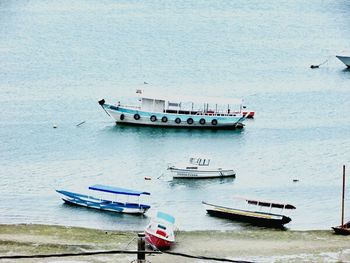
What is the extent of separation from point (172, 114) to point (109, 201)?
86.6 ft

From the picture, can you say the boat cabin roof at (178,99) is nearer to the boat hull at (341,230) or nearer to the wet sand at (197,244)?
the wet sand at (197,244)

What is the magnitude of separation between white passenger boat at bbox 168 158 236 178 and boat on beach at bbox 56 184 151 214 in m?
7.35

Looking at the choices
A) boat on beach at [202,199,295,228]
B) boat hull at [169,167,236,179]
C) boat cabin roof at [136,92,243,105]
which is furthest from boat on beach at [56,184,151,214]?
boat cabin roof at [136,92,243,105]

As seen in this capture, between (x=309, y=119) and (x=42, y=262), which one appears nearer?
(x=42, y=262)

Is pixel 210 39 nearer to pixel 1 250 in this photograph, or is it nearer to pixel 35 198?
pixel 35 198

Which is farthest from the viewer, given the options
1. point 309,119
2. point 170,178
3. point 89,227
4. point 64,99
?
point 64,99

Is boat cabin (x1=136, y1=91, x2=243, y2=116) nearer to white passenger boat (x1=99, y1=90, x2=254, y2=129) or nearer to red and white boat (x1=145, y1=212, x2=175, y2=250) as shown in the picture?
white passenger boat (x1=99, y1=90, x2=254, y2=129)

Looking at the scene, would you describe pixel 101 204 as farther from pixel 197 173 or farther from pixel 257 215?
pixel 197 173

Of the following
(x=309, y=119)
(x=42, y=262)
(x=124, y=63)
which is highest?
(x=124, y=63)

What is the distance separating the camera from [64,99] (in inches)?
3487

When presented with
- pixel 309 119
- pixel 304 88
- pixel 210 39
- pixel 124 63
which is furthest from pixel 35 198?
pixel 210 39

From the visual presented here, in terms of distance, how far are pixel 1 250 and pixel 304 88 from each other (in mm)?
57880

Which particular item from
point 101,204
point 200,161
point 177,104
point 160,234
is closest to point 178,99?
point 177,104

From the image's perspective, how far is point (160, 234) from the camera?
41812 mm
